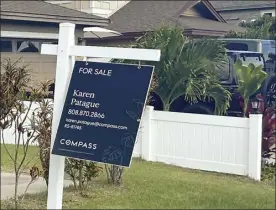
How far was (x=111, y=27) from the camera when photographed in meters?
23.1

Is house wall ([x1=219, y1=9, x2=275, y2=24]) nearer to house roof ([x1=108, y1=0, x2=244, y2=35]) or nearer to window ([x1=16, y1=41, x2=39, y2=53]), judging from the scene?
house roof ([x1=108, y1=0, x2=244, y2=35])

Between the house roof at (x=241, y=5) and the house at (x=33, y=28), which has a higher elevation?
the house roof at (x=241, y=5)

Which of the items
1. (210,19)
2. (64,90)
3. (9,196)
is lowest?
(9,196)

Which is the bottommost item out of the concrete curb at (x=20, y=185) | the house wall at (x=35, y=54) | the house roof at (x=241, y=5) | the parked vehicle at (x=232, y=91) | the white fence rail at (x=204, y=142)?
the concrete curb at (x=20, y=185)

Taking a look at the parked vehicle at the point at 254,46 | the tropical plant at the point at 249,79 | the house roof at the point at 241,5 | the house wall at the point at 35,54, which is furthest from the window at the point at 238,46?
the house roof at the point at 241,5

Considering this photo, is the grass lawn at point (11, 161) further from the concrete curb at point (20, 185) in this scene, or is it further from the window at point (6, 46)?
the window at point (6, 46)

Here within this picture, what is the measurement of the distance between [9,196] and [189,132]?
11.7 ft

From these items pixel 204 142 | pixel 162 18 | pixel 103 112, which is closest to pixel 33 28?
pixel 162 18

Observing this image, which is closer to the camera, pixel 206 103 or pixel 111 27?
pixel 206 103

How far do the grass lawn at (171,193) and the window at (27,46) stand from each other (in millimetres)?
9918

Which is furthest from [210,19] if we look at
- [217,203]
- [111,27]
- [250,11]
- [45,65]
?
[217,203]

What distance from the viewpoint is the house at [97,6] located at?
81.1ft

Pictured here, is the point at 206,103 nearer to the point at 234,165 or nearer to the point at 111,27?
the point at 234,165

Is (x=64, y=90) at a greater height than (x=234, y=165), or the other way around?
(x=64, y=90)
